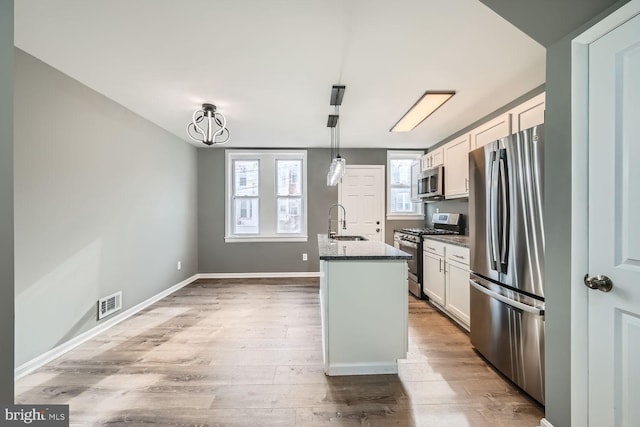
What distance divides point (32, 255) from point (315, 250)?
3.72m

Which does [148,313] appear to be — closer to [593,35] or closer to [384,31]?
[384,31]

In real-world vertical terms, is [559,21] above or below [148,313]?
above

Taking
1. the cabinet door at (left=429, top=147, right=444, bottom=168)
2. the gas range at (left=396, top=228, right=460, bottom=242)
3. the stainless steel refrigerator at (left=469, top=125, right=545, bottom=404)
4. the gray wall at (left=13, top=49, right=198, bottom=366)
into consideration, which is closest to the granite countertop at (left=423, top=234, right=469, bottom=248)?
the gas range at (left=396, top=228, right=460, bottom=242)

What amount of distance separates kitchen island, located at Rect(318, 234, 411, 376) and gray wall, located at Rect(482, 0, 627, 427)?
0.84 m

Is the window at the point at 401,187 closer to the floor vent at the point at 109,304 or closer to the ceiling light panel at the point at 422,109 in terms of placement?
the ceiling light panel at the point at 422,109

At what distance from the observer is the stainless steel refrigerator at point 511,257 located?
166 cm

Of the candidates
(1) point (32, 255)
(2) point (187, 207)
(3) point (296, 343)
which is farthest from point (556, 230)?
(2) point (187, 207)

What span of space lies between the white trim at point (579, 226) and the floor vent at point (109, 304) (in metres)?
3.77

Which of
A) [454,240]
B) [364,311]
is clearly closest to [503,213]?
[454,240]

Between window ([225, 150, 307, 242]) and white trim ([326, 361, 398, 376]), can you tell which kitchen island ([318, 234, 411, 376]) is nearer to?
white trim ([326, 361, 398, 376])

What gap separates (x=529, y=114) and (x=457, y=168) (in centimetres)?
129

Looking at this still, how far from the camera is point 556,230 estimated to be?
1.40m

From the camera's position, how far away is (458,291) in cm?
278
